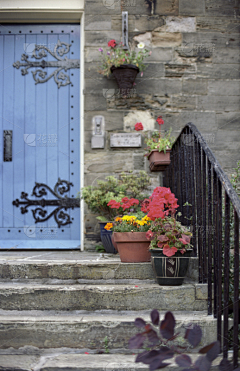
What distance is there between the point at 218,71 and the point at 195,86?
32cm

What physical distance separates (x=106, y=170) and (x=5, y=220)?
131cm

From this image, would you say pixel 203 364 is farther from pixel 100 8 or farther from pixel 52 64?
pixel 100 8

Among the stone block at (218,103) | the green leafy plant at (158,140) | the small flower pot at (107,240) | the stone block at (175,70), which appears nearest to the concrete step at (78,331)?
the small flower pot at (107,240)

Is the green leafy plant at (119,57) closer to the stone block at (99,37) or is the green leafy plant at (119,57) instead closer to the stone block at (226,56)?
the stone block at (99,37)

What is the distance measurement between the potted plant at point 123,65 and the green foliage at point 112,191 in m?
0.95

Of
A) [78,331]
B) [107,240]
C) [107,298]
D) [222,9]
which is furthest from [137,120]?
[78,331]

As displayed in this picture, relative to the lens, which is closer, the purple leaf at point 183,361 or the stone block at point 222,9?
the purple leaf at point 183,361

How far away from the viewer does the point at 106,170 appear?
3932 mm

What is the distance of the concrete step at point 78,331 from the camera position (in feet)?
6.84

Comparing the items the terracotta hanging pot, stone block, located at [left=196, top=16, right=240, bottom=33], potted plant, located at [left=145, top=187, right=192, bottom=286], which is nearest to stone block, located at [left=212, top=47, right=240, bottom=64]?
stone block, located at [left=196, top=16, right=240, bottom=33]

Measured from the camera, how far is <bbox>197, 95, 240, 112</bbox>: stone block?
4031 mm

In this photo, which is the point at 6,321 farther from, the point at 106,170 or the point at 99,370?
the point at 106,170

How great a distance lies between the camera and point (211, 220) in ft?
7.34

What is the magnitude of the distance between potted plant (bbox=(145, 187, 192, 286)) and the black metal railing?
150mm
